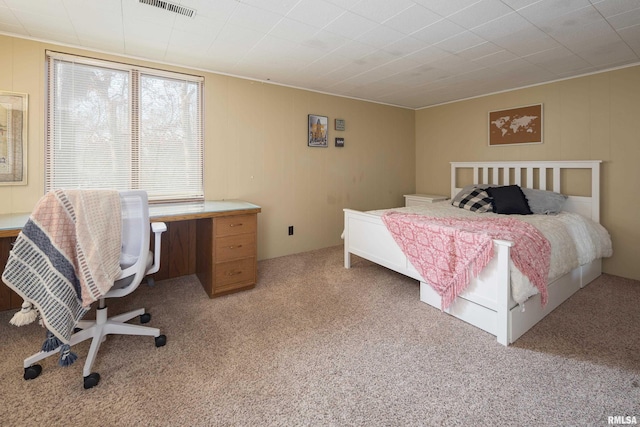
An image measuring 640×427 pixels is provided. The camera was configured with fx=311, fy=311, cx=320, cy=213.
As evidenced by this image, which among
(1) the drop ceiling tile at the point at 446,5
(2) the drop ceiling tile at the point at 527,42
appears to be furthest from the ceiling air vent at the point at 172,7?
(2) the drop ceiling tile at the point at 527,42

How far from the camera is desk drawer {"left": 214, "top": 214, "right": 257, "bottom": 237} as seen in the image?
9.11ft

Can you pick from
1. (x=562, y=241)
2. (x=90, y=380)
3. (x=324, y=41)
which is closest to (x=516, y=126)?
(x=562, y=241)

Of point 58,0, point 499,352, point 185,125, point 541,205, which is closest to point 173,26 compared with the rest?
point 58,0

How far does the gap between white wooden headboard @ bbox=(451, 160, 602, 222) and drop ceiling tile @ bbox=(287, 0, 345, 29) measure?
3073 mm

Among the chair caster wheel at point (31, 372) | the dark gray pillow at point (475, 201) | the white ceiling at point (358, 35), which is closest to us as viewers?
the chair caster wheel at point (31, 372)

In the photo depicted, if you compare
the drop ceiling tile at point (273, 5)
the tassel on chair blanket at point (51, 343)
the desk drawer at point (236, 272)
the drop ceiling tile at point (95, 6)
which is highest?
the drop ceiling tile at point (95, 6)

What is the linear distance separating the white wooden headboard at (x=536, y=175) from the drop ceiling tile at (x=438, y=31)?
219cm

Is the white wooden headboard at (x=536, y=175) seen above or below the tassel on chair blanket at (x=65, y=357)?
→ above

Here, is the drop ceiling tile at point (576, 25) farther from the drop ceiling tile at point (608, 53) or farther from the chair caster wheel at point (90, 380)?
the chair caster wheel at point (90, 380)

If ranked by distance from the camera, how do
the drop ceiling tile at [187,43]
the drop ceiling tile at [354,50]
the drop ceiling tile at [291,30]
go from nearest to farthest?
the drop ceiling tile at [291,30] → the drop ceiling tile at [187,43] → the drop ceiling tile at [354,50]

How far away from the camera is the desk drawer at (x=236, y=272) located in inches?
111

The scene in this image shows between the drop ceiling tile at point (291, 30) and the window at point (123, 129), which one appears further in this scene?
the window at point (123, 129)

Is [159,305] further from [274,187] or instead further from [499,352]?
[499,352]

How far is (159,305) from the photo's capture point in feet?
8.70
